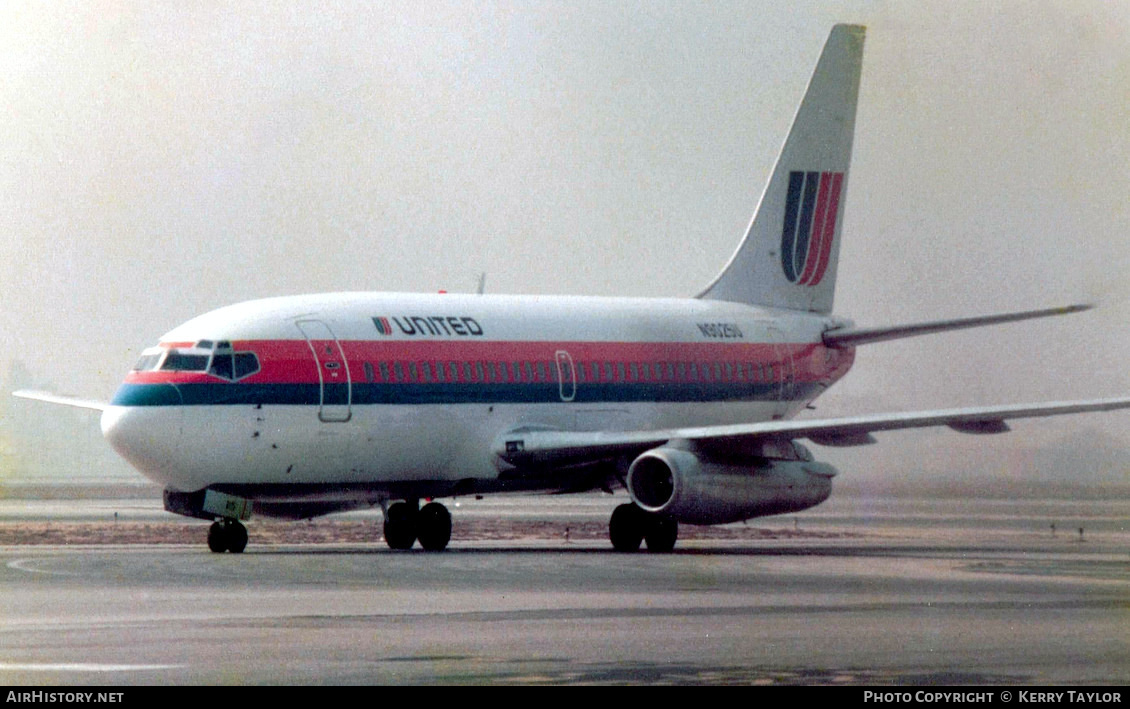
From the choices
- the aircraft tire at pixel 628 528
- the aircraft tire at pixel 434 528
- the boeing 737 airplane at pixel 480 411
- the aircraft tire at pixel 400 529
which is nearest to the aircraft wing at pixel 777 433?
the boeing 737 airplane at pixel 480 411

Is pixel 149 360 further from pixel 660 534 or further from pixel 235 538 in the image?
pixel 660 534

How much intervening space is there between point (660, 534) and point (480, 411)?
3.80 m

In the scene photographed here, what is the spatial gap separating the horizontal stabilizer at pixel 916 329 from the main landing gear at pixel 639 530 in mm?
7079

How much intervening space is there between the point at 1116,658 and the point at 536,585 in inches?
402

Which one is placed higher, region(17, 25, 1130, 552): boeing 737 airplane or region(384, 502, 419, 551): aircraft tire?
region(17, 25, 1130, 552): boeing 737 airplane

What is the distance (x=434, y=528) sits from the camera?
37406 mm

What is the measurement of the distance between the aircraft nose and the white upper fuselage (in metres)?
0.02

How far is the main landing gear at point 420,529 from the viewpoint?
1471 inches

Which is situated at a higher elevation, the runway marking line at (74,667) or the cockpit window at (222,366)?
the cockpit window at (222,366)

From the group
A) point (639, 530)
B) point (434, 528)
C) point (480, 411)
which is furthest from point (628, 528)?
point (434, 528)

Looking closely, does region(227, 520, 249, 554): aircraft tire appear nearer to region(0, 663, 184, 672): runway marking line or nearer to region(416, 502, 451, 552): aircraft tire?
region(416, 502, 451, 552): aircraft tire

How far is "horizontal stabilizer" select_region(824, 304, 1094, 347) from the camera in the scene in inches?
1504

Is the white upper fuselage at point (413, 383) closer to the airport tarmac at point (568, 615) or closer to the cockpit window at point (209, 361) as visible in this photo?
the cockpit window at point (209, 361)

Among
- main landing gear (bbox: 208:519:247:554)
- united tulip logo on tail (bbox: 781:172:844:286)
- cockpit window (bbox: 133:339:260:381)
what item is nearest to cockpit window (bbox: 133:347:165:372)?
cockpit window (bbox: 133:339:260:381)
